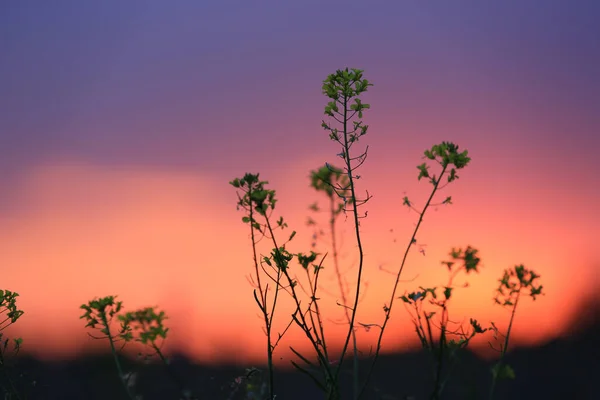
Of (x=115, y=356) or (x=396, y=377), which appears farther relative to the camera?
(x=396, y=377)

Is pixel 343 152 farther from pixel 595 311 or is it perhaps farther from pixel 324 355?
pixel 595 311

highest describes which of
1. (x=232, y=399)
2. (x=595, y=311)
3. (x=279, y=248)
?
(x=595, y=311)

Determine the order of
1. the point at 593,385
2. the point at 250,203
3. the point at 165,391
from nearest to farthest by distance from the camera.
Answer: the point at 250,203 → the point at 165,391 → the point at 593,385

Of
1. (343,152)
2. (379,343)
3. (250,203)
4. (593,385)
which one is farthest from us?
(593,385)

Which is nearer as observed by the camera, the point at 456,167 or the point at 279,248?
the point at 279,248

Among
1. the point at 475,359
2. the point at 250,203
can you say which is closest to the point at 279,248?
the point at 250,203

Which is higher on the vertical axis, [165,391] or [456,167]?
[456,167]

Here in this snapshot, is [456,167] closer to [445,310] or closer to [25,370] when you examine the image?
[445,310]

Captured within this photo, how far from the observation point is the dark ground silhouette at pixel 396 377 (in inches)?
170

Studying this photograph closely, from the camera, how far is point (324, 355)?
3520 millimetres

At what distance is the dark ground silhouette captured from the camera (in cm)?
433

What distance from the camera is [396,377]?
675cm

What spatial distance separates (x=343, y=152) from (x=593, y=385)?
19194 millimetres

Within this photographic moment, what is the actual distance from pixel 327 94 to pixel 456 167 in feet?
3.31
